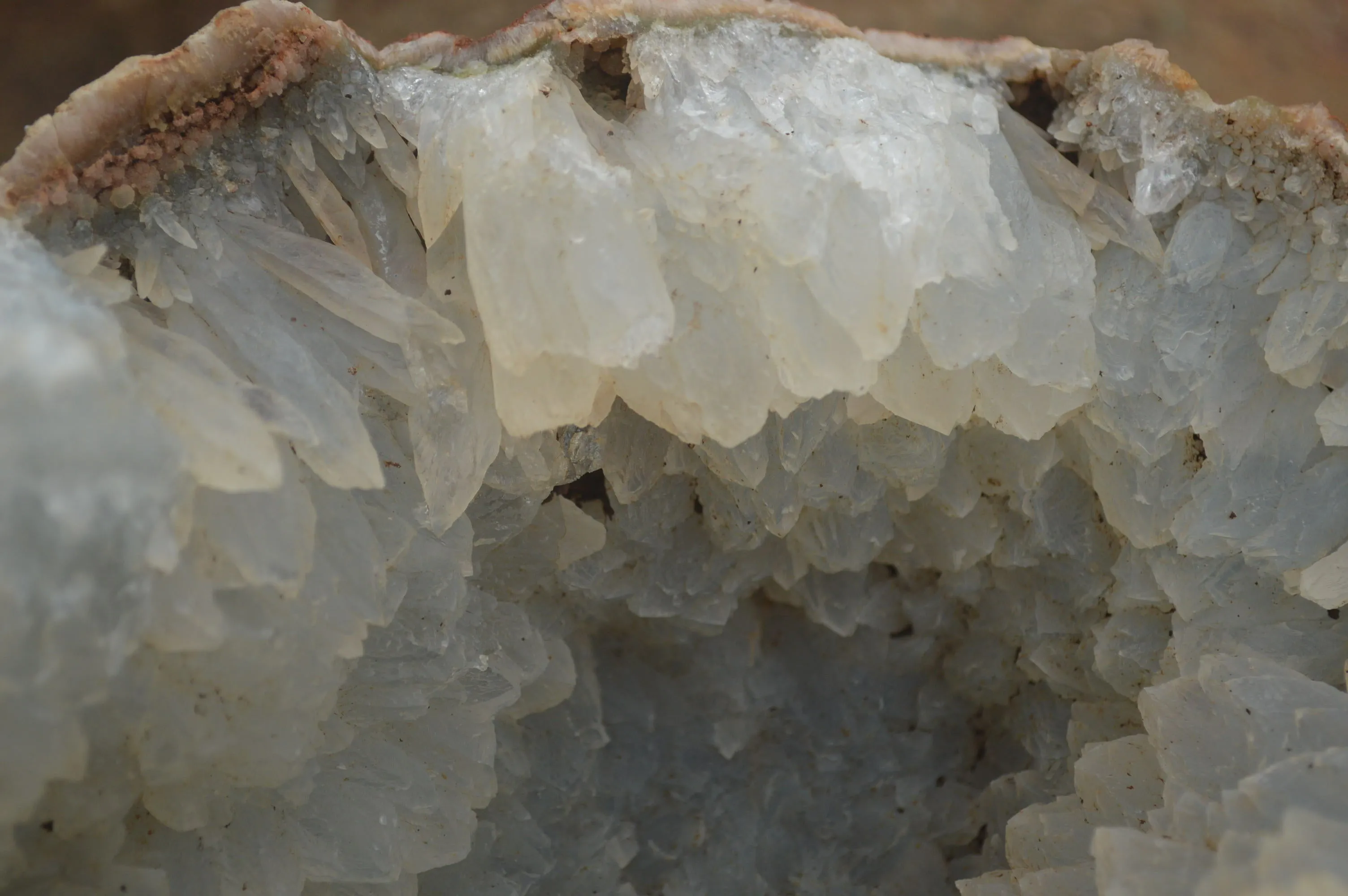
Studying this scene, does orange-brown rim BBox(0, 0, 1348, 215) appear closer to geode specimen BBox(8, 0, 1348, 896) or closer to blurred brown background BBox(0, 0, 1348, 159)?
geode specimen BBox(8, 0, 1348, 896)

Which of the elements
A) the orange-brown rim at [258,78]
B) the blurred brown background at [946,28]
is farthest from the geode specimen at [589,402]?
the blurred brown background at [946,28]

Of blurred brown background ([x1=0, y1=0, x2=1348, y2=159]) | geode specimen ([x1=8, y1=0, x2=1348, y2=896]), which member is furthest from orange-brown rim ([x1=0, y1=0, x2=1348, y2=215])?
blurred brown background ([x1=0, y1=0, x2=1348, y2=159])

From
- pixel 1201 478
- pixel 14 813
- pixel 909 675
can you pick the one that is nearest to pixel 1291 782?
pixel 1201 478

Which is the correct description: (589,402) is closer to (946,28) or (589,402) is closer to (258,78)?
(258,78)

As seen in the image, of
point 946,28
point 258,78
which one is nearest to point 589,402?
point 258,78

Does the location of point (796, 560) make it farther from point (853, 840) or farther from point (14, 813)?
point (14, 813)

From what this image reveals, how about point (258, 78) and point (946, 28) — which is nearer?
point (258, 78)
